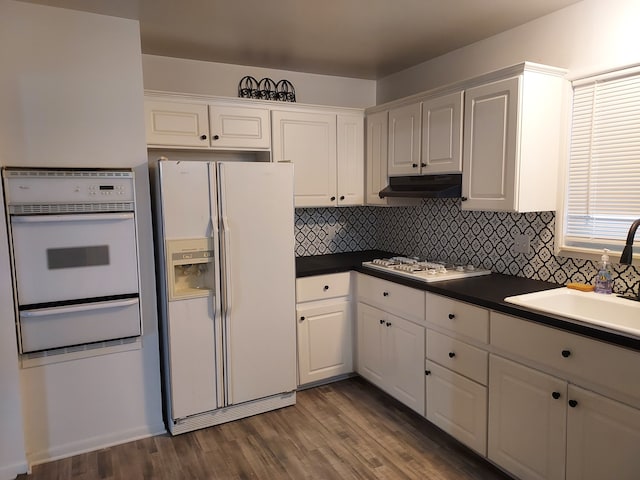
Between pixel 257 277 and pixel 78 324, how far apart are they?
1.04 meters

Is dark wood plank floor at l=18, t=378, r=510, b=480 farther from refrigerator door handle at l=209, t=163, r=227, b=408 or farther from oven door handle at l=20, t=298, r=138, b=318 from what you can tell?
oven door handle at l=20, t=298, r=138, b=318

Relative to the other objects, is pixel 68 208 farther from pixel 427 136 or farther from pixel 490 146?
pixel 490 146

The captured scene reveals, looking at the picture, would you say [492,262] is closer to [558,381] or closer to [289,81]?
[558,381]

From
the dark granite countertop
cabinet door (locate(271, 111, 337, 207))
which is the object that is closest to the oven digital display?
the dark granite countertop

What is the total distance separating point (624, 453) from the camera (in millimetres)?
1718

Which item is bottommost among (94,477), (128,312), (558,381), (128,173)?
(94,477)

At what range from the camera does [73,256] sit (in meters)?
2.42

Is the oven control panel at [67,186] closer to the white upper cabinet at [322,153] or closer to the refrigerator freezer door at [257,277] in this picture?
the refrigerator freezer door at [257,277]

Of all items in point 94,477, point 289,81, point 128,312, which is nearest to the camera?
point 94,477

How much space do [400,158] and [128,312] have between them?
2.08m

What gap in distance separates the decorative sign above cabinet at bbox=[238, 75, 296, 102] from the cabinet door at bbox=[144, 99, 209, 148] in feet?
1.66

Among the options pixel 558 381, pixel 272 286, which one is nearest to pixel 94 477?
pixel 272 286

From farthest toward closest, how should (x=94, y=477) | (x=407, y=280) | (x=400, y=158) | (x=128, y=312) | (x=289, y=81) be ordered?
1. (x=289, y=81)
2. (x=400, y=158)
3. (x=407, y=280)
4. (x=128, y=312)
5. (x=94, y=477)

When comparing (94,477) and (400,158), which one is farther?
(400,158)
